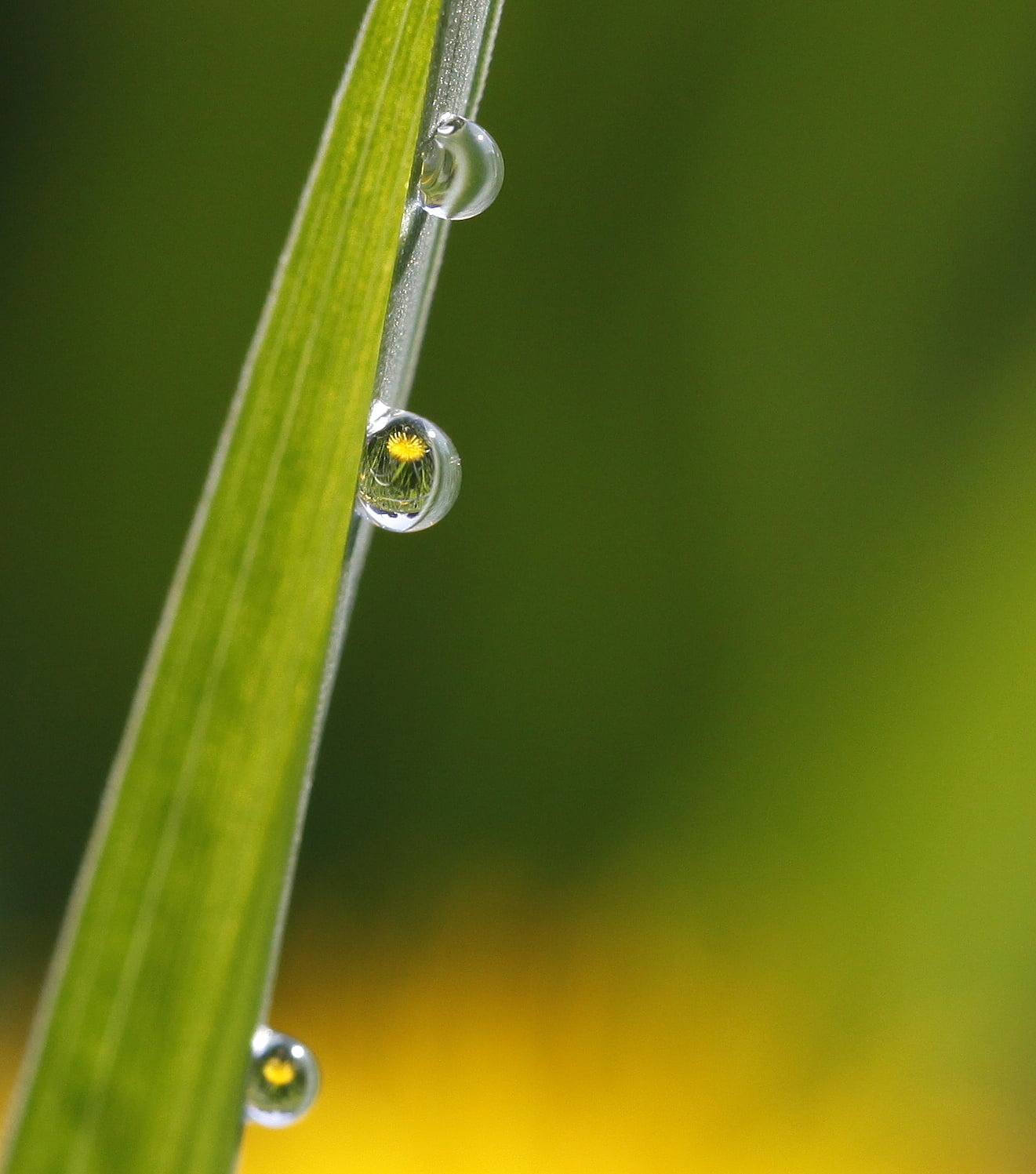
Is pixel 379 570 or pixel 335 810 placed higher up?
pixel 379 570

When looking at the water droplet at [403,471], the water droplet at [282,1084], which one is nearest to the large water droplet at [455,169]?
the water droplet at [403,471]

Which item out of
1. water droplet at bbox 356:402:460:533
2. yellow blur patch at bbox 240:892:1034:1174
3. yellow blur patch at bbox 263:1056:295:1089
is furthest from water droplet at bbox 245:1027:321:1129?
yellow blur patch at bbox 240:892:1034:1174

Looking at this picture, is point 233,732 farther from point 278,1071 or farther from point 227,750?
point 278,1071

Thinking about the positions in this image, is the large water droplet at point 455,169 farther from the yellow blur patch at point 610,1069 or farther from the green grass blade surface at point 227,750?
the yellow blur patch at point 610,1069

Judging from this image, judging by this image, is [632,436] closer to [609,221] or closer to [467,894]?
[609,221]

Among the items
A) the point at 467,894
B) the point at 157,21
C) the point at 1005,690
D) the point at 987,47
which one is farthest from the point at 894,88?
the point at 467,894

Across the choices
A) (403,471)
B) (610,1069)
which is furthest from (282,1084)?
(610,1069)

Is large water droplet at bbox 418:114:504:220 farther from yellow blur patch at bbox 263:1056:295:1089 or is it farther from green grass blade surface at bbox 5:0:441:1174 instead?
yellow blur patch at bbox 263:1056:295:1089
